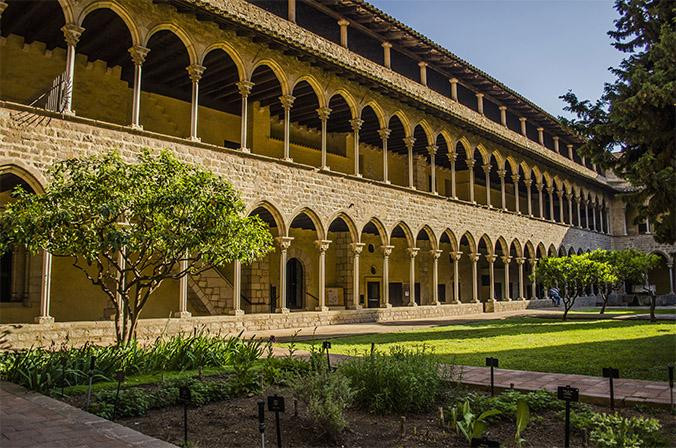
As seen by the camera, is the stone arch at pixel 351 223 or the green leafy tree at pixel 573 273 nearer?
the stone arch at pixel 351 223

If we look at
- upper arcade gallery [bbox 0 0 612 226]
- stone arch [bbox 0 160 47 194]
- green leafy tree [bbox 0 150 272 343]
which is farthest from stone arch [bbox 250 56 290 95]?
green leafy tree [bbox 0 150 272 343]

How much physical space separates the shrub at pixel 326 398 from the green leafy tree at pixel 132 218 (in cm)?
400

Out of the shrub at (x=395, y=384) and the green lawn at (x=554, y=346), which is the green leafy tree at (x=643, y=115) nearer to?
the green lawn at (x=554, y=346)

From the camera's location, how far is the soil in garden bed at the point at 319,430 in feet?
15.9

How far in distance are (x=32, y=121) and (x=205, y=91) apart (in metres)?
7.81

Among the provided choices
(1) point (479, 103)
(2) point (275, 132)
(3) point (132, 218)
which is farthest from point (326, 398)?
(1) point (479, 103)

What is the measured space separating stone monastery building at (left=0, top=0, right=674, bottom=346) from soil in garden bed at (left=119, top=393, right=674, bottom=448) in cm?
723

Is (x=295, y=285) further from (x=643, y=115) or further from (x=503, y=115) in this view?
(x=643, y=115)

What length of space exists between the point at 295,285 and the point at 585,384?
17.0m

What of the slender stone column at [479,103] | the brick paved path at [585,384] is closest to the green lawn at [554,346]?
the brick paved path at [585,384]

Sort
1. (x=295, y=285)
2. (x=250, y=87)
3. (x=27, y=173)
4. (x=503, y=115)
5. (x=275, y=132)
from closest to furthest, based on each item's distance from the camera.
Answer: (x=27, y=173)
(x=250, y=87)
(x=275, y=132)
(x=295, y=285)
(x=503, y=115)

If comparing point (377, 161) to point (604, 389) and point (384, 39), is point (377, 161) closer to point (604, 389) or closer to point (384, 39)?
point (384, 39)

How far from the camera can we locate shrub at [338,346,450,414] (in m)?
5.86

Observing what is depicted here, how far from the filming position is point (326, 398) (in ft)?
16.8
